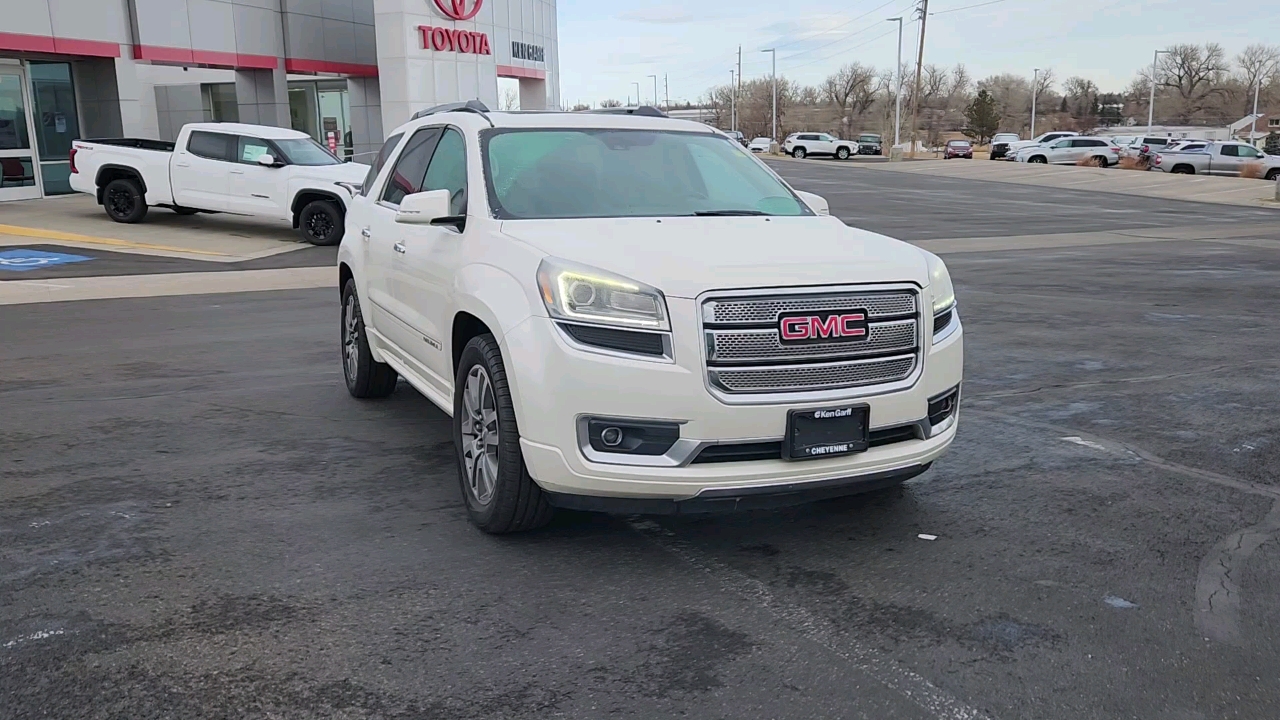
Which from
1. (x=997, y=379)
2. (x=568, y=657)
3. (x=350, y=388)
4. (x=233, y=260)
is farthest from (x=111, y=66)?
(x=568, y=657)

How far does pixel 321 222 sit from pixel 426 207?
46.3ft

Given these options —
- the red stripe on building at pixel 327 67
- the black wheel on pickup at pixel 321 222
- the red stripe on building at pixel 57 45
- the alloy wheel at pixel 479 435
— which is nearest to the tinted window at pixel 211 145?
the black wheel on pickup at pixel 321 222

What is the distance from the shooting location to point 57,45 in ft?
73.5

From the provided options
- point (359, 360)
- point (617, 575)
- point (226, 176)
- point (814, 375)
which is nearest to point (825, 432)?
point (814, 375)

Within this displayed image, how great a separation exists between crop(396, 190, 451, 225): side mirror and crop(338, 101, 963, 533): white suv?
0.01 m

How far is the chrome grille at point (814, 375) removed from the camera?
4.03 m

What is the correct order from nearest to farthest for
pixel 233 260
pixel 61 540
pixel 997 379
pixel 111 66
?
1. pixel 61 540
2. pixel 997 379
3. pixel 233 260
4. pixel 111 66

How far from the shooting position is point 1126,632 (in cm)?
371

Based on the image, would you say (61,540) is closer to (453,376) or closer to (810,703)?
(453,376)

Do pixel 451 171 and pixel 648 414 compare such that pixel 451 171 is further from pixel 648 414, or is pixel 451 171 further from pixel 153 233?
pixel 153 233

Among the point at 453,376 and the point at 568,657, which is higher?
the point at 453,376

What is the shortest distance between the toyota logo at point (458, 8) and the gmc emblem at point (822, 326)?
27815 mm

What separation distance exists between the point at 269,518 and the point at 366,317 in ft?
6.42

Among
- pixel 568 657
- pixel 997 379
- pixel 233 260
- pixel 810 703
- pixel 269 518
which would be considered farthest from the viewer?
pixel 233 260
